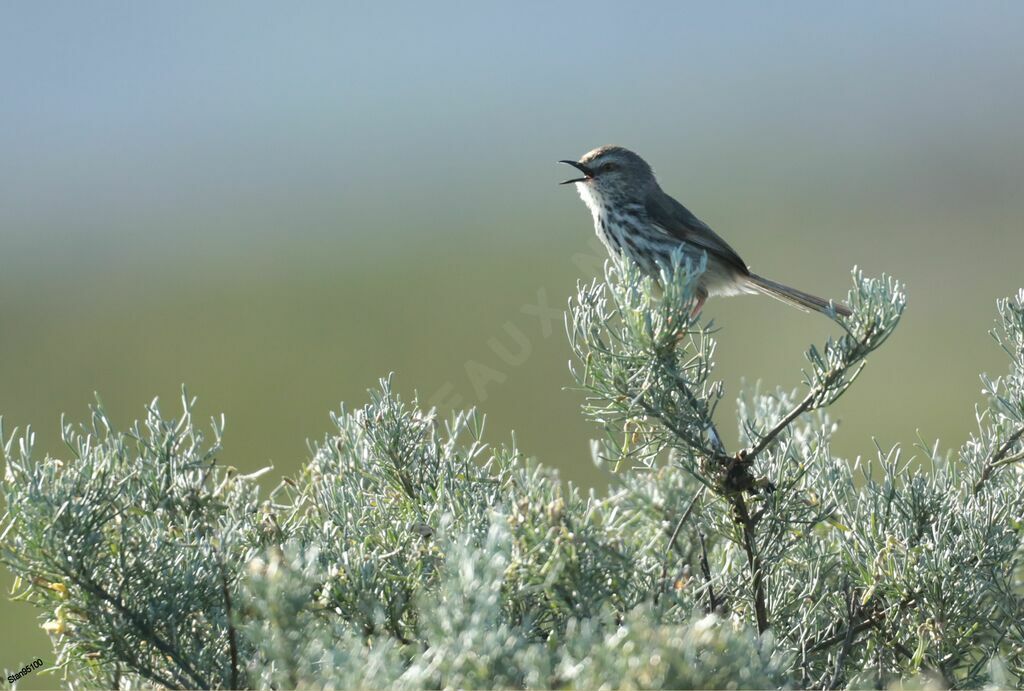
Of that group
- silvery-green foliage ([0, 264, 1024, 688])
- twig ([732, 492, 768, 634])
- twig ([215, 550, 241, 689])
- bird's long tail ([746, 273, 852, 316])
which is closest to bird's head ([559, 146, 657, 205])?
bird's long tail ([746, 273, 852, 316])

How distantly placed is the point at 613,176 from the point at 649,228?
1.61 feet

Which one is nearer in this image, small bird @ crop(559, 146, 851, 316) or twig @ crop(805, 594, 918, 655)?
twig @ crop(805, 594, 918, 655)

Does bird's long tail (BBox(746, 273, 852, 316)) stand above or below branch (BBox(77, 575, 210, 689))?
above

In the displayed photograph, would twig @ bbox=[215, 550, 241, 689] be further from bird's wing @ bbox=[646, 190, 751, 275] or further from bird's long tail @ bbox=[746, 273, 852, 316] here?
bird's wing @ bbox=[646, 190, 751, 275]

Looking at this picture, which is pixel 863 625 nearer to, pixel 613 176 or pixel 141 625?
pixel 141 625

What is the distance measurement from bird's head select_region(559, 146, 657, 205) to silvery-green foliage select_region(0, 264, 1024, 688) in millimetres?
2843

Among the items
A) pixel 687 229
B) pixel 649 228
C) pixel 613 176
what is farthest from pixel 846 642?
pixel 613 176

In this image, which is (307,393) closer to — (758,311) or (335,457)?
(758,311)

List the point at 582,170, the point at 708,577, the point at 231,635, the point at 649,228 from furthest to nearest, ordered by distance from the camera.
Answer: the point at 582,170
the point at 649,228
the point at 708,577
the point at 231,635

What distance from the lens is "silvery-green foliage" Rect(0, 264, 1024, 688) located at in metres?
1.64

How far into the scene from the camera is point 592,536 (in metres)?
1.66

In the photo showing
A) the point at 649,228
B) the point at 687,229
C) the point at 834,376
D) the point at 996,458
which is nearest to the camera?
the point at 834,376

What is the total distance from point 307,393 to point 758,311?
1014 cm

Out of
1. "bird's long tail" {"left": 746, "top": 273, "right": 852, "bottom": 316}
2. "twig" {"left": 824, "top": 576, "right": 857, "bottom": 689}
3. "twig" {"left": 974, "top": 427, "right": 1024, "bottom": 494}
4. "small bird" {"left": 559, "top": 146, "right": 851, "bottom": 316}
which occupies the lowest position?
"twig" {"left": 824, "top": 576, "right": 857, "bottom": 689}
